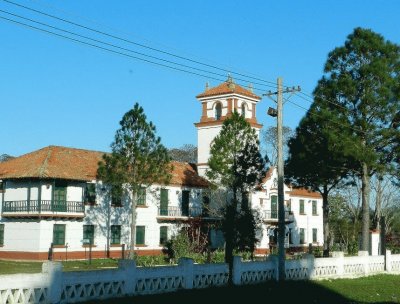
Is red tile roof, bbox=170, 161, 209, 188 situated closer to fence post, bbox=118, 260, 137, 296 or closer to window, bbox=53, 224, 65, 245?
window, bbox=53, 224, 65, 245

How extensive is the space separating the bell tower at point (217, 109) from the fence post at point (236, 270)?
1180 inches

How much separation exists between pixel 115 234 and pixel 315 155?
15339mm

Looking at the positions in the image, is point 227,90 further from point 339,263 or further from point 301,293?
point 301,293

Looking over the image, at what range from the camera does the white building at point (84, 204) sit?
38.5 metres

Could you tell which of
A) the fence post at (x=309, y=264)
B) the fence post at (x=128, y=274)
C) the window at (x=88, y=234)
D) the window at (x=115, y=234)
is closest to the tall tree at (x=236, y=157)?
the window at (x=115, y=234)

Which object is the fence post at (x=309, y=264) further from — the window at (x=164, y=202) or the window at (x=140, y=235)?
the window at (x=164, y=202)

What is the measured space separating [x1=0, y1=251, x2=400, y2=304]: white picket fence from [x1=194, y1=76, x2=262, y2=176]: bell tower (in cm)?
2577

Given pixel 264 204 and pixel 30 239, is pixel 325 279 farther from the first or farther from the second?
pixel 264 204

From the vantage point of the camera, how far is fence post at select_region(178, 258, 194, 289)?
1853cm

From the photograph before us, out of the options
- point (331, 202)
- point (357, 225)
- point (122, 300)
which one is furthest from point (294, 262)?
point (331, 202)

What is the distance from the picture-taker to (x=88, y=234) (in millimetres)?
40906

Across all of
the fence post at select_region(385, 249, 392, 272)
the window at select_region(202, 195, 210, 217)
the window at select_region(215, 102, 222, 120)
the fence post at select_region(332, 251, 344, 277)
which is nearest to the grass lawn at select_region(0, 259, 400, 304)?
the fence post at select_region(332, 251, 344, 277)

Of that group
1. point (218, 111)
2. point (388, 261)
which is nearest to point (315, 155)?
point (388, 261)

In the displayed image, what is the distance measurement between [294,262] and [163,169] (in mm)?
14470
